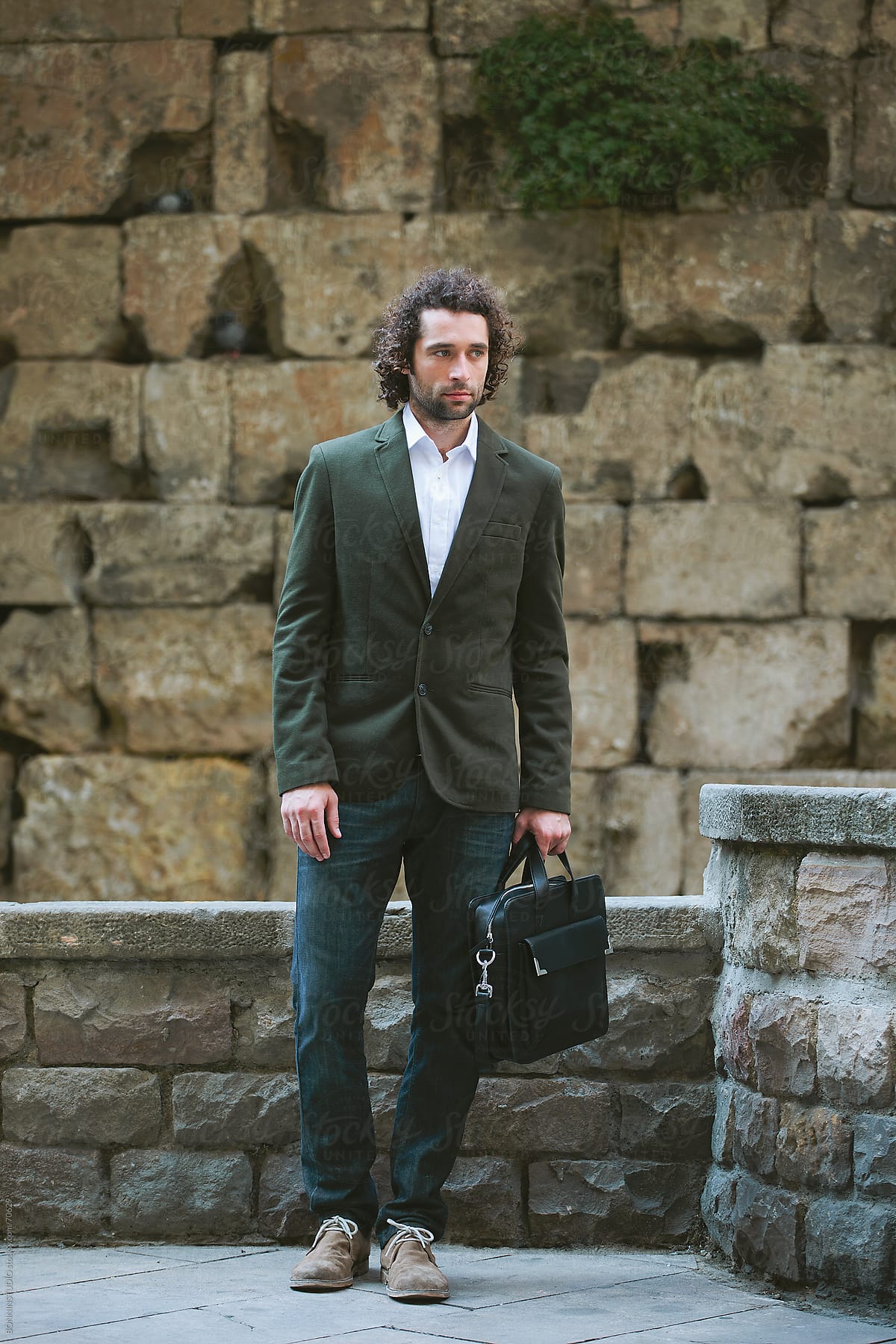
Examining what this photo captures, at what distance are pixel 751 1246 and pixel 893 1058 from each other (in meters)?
0.54

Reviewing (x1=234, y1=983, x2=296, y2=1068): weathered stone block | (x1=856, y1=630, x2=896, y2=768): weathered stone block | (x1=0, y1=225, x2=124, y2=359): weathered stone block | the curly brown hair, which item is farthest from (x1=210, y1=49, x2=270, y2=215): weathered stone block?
(x1=234, y1=983, x2=296, y2=1068): weathered stone block

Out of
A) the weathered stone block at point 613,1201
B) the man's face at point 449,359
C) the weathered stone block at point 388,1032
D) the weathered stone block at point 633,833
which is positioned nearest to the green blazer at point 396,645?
the man's face at point 449,359

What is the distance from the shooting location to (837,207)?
7270 mm

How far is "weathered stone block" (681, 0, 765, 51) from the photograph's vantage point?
285 inches

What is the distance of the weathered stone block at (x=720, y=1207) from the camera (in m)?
3.26

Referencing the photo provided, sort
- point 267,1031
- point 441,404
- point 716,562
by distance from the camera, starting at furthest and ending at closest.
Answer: point 716,562 → point 267,1031 → point 441,404

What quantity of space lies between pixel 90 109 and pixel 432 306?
16.7ft

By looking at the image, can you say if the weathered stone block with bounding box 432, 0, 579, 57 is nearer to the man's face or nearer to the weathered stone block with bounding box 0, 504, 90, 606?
the weathered stone block with bounding box 0, 504, 90, 606

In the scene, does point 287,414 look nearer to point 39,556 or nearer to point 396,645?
point 39,556

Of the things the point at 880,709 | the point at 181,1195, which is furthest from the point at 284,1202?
the point at 880,709

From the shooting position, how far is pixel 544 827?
3.12m

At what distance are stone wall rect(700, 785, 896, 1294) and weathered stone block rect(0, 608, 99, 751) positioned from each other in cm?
466

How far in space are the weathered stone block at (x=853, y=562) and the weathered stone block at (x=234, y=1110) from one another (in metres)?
4.41

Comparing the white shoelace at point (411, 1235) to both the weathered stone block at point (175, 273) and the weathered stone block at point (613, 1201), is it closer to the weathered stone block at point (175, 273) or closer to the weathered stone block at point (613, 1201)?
the weathered stone block at point (613, 1201)
